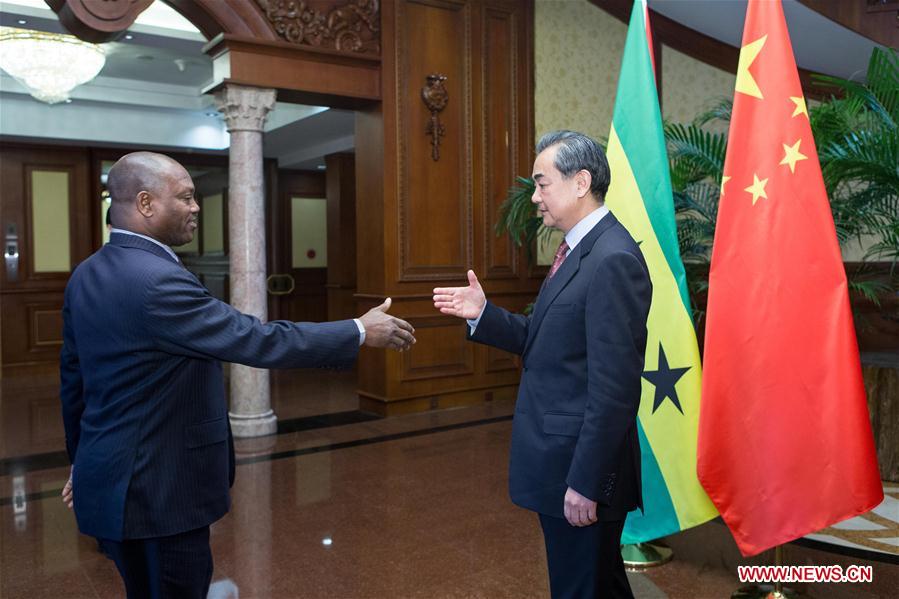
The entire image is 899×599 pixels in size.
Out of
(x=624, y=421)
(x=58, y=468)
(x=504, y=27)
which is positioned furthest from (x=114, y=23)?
(x=624, y=421)

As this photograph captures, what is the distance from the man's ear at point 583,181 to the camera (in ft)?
6.24

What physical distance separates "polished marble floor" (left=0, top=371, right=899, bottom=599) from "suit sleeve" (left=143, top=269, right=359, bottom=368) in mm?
1507

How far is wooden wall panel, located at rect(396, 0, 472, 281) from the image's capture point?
632cm

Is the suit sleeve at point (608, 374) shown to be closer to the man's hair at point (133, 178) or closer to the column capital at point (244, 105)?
the man's hair at point (133, 178)

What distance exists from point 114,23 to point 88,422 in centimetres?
407

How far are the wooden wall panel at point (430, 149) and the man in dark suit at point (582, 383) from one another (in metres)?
4.41

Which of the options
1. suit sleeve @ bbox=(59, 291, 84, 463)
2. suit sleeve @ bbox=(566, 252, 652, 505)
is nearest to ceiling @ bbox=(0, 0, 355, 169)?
suit sleeve @ bbox=(59, 291, 84, 463)

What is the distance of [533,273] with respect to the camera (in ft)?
23.5

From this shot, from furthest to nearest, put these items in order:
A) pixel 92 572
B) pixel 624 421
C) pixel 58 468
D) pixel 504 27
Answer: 1. pixel 504 27
2. pixel 58 468
3. pixel 92 572
4. pixel 624 421

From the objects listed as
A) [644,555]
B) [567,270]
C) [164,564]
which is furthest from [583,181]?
[644,555]

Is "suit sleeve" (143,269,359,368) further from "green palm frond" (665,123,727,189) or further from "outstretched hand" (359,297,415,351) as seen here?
"green palm frond" (665,123,727,189)

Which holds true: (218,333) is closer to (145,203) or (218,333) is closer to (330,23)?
(145,203)

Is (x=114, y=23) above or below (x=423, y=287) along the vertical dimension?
above

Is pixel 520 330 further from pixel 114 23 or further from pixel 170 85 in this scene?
pixel 170 85
